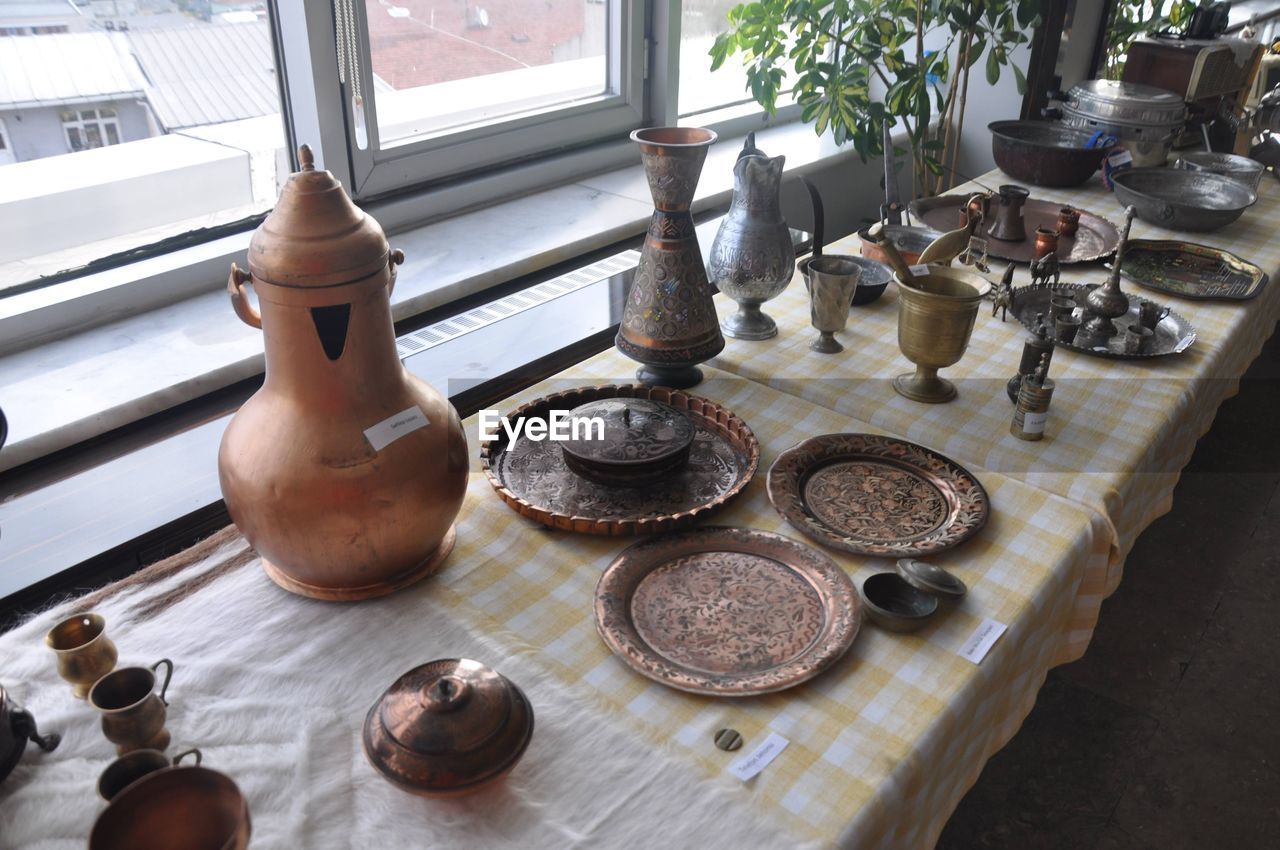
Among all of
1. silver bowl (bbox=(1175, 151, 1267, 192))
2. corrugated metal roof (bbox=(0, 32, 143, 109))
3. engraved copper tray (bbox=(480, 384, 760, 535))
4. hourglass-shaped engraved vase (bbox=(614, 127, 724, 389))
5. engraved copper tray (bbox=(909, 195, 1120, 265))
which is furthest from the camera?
silver bowl (bbox=(1175, 151, 1267, 192))

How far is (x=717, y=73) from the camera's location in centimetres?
256

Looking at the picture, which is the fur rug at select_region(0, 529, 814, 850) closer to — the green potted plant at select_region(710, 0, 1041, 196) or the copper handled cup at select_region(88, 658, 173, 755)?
the copper handled cup at select_region(88, 658, 173, 755)

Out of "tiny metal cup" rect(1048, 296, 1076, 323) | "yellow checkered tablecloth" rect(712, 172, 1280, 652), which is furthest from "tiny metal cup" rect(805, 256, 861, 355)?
"tiny metal cup" rect(1048, 296, 1076, 323)

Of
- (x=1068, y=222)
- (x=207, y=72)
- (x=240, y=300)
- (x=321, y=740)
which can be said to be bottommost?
(x=321, y=740)

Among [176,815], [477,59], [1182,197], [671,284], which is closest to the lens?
[176,815]

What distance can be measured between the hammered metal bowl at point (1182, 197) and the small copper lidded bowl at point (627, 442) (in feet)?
4.18

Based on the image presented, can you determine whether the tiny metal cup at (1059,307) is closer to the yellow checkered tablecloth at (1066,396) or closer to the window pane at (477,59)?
the yellow checkered tablecloth at (1066,396)

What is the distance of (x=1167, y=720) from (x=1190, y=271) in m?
0.81

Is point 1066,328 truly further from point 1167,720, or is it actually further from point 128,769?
point 128,769

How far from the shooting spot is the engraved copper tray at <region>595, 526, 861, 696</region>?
81cm

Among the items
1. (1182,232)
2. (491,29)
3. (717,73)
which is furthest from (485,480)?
(717,73)

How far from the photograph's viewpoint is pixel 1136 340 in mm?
1400

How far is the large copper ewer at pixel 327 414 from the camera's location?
29.5 inches

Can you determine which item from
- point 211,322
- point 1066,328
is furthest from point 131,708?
point 1066,328
